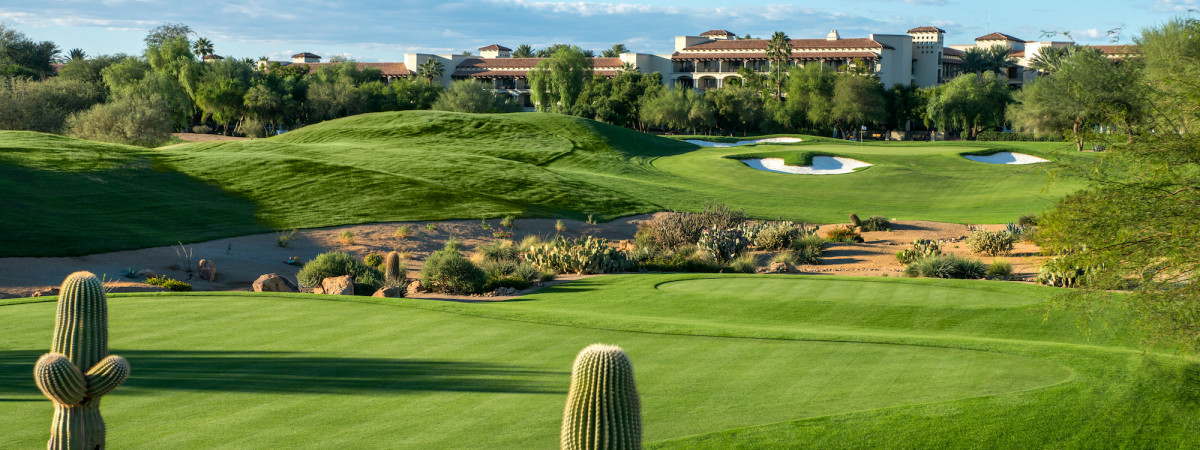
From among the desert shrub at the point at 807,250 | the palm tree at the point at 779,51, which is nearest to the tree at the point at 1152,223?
the desert shrub at the point at 807,250

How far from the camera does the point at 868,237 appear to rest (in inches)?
1173

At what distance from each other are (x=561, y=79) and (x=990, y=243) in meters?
78.0

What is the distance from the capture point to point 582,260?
20.9 m

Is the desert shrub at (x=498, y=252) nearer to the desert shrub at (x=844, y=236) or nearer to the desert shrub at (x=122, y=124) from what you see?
the desert shrub at (x=844, y=236)

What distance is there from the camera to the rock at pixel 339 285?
57.5 feet

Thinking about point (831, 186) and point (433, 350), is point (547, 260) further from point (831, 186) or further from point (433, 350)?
point (831, 186)

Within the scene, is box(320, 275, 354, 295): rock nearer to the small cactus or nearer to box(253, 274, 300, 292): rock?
box(253, 274, 300, 292): rock

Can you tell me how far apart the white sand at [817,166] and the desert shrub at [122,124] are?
1335 inches

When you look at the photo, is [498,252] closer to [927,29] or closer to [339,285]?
[339,285]

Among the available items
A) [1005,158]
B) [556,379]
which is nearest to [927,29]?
[1005,158]

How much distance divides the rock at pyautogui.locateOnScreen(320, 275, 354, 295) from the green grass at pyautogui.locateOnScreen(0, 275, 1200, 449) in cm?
420

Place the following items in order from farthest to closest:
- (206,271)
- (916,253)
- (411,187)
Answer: (411,187), (916,253), (206,271)

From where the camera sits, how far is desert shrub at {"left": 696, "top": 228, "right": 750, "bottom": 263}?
24.3 metres

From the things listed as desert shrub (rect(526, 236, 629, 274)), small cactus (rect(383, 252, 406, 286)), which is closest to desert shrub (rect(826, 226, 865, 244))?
desert shrub (rect(526, 236, 629, 274))
